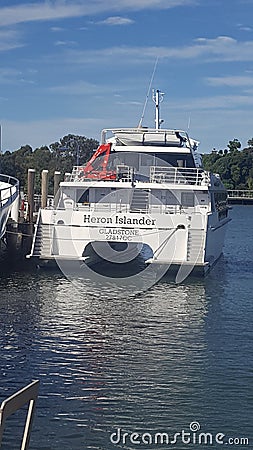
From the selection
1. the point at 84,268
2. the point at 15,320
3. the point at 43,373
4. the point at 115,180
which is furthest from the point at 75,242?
the point at 43,373

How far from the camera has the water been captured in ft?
32.2

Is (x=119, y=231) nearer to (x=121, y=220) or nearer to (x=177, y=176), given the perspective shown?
(x=121, y=220)

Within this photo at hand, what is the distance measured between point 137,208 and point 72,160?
70.1 metres

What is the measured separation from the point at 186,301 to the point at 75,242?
16.7ft

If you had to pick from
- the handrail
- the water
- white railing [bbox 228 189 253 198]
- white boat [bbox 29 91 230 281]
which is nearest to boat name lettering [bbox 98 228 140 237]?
white boat [bbox 29 91 230 281]

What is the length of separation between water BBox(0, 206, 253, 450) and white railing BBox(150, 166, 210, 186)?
489cm

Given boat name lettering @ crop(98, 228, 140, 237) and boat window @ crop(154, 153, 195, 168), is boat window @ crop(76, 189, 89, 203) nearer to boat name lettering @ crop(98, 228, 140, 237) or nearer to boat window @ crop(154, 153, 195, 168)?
boat name lettering @ crop(98, 228, 140, 237)

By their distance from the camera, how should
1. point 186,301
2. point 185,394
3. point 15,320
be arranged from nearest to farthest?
point 185,394, point 15,320, point 186,301

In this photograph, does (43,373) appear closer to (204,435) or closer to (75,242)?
(204,435)

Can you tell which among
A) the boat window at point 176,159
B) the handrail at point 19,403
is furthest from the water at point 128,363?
the boat window at point 176,159

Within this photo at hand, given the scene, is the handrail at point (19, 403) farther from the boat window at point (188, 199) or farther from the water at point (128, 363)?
the boat window at point (188, 199)

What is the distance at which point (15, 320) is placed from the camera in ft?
54.9

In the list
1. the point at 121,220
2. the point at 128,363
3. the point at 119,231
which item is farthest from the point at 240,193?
the point at 128,363

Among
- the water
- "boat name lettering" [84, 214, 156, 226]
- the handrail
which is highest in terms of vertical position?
"boat name lettering" [84, 214, 156, 226]
